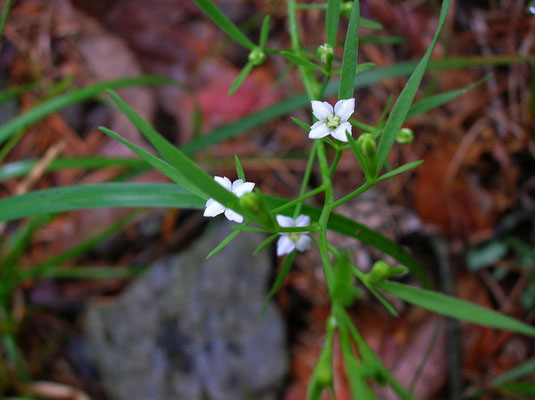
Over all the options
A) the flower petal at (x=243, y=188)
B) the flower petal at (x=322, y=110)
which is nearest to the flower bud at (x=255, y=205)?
the flower petal at (x=243, y=188)

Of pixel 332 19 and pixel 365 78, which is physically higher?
pixel 332 19

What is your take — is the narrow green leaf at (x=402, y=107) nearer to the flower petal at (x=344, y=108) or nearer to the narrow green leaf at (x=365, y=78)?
the flower petal at (x=344, y=108)

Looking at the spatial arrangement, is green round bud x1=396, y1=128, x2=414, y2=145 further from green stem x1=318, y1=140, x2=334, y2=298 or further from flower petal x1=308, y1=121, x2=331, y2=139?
flower petal x1=308, y1=121, x2=331, y2=139

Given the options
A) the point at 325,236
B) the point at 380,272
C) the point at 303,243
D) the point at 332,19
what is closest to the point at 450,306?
the point at 380,272

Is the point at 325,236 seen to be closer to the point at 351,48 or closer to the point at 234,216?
the point at 234,216

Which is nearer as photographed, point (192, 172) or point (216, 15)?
point (192, 172)

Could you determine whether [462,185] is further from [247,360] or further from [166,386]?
[166,386]

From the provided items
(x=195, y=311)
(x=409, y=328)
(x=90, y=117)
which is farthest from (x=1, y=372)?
(x=409, y=328)

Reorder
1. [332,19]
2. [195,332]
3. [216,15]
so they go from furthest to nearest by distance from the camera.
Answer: [195,332]
[216,15]
[332,19]
